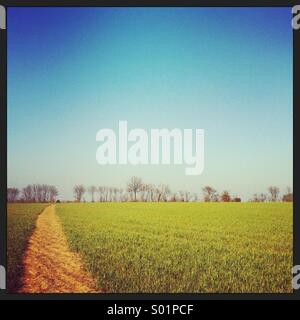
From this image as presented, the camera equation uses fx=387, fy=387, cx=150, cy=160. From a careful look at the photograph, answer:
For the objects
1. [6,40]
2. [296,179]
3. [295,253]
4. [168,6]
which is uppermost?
[168,6]

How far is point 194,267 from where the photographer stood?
26.5 ft

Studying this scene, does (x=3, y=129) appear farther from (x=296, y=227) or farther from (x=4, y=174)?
(x=296, y=227)

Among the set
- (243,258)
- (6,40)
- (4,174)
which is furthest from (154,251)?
(6,40)

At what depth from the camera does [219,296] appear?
535cm

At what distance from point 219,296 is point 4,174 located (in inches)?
136

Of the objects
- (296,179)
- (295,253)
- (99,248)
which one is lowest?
(99,248)

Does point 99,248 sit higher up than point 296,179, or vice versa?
point 296,179

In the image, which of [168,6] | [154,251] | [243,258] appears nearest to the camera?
[168,6]
